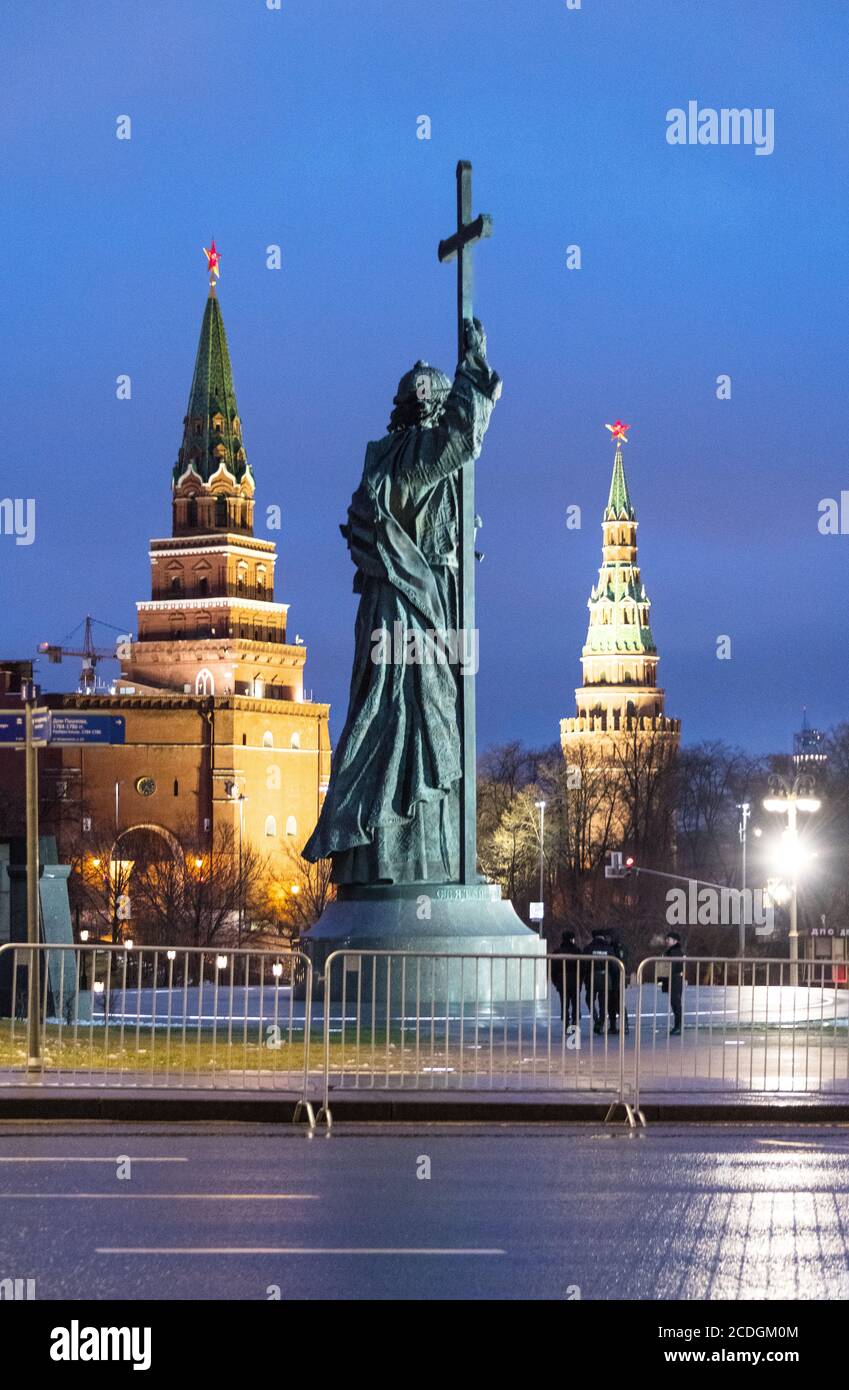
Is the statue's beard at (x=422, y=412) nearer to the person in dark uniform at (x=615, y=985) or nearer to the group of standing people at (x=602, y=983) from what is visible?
the group of standing people at (x=602, y=983)

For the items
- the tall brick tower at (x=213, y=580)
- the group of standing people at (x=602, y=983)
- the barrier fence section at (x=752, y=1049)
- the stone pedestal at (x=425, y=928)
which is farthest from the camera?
the tall brick tower at (x=213, y=580)

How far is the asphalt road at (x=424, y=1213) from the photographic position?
34.1ft

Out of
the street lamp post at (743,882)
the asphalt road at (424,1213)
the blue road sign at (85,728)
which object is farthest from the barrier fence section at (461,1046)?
the street lamp post at (743,882)

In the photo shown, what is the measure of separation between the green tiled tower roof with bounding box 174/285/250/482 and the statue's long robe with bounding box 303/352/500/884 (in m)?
146

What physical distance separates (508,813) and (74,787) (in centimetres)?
3036

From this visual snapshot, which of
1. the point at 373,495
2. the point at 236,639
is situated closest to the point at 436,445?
the point at 373,495

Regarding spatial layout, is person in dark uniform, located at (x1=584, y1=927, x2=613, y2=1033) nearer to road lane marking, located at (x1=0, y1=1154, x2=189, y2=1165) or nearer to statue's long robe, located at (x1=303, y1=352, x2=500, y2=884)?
statue's long robe, located at (x1=303, y1=352, x2=500, y2=884)

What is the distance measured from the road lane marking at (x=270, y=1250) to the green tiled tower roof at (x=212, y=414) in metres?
163

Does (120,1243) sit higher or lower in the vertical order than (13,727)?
lower

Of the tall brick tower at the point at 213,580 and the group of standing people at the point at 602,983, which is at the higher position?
the tall brick tower at the point at 213,580

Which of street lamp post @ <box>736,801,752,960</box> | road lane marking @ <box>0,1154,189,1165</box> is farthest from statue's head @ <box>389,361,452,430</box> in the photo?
street lamp post @ <box>736,801,752,960</box>

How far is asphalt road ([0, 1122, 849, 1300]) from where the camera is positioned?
10398mm
